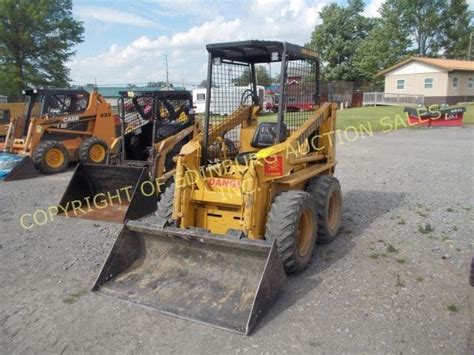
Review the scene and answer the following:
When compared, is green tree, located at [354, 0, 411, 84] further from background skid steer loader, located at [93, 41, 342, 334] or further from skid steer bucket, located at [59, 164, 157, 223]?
background skid steer loader, located at [93, 41, 342, 334]

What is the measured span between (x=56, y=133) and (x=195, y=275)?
8.55m

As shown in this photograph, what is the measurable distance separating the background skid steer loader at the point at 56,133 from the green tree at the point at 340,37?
131ft

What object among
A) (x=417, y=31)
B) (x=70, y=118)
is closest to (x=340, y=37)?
(x=417, y=31)

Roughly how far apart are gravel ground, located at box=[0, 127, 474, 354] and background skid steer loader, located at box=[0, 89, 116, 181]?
3.45 m

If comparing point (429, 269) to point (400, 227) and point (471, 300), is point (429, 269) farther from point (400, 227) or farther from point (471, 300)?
point (400, 227)

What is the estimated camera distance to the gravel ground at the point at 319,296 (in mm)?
3537

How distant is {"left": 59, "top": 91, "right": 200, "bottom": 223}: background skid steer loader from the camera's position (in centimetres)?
727

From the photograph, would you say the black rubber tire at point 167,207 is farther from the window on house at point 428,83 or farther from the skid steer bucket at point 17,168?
the window on house at point 428,83

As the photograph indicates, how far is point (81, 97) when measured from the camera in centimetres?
1203

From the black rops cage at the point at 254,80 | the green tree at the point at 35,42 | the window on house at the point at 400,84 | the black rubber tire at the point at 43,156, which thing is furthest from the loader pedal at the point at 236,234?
the window on house at the point at 400,84

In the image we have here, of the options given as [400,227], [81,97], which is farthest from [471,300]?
[81,97]

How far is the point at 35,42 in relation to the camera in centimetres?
3112

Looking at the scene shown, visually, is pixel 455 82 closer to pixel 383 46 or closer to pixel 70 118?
pixel 383 46

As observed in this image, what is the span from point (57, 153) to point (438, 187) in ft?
29.1
